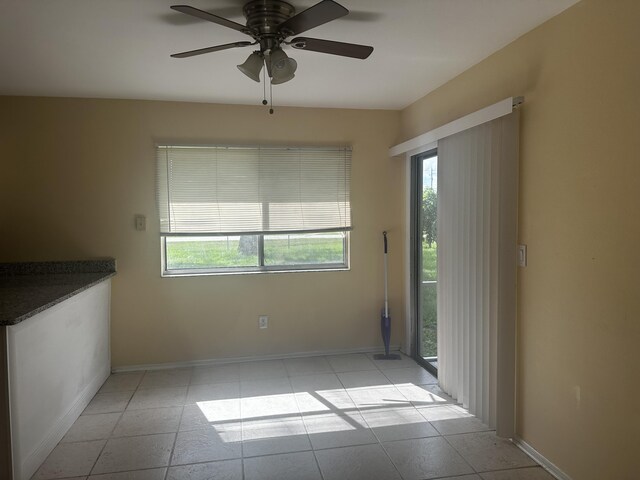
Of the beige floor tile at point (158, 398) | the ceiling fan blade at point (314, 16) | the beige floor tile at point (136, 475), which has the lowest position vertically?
the beige floor tile at point (136, 475)

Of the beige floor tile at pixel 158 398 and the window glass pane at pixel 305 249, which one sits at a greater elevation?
the window glass pane at pixel 305 249

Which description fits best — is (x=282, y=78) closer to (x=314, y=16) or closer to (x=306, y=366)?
(x=314, y=16)

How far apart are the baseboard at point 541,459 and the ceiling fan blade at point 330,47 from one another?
89.9 inches

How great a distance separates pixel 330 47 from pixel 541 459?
7.82 ft

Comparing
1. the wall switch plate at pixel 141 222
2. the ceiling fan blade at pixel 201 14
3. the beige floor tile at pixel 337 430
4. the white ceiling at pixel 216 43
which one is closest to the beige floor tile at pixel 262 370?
the beige floor tile at pixel 337 430

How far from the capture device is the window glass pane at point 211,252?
3.88 meters

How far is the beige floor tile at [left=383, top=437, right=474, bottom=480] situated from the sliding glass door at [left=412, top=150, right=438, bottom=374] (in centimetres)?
117

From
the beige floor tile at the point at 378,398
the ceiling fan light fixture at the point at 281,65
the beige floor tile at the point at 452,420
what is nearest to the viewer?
the ceiling fan light fixture at the point at 281,65

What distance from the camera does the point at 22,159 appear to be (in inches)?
138

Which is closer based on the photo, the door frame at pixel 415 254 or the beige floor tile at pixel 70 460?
the beige floor tile at pixel 70 460

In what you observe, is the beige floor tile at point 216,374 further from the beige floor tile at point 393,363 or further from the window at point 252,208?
the beige floor tile at point 393,363

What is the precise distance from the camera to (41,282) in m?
3.28

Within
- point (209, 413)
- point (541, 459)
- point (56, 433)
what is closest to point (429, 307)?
point (541, 459)

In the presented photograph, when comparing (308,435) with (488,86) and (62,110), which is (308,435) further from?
(62,110)
